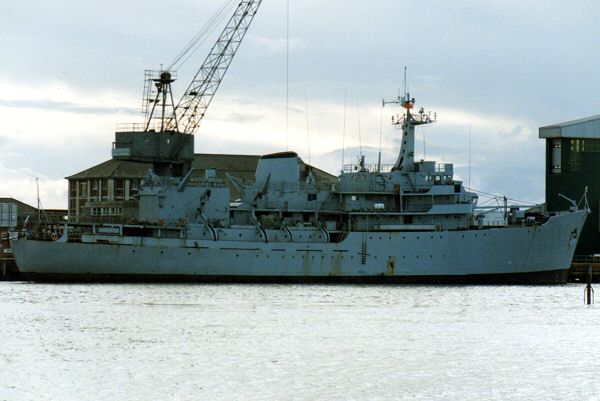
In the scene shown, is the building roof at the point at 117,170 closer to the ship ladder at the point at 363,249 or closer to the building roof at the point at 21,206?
the building roof at the point at 21,206

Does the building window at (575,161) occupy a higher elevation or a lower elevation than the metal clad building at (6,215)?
higher

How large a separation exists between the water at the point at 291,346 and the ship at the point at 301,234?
557 cm

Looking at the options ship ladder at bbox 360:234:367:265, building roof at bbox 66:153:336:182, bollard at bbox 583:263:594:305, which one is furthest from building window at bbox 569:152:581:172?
building roof at bbox 66:153:336:182

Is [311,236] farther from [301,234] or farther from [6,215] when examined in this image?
[6,215]

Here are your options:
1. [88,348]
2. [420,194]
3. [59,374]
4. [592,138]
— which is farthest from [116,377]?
[592,138]

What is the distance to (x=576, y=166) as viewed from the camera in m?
79.8

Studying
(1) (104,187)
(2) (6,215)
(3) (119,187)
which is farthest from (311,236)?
(1) (104,187)

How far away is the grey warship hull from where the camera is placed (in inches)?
2362

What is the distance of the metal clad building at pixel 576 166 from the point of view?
7856 cm

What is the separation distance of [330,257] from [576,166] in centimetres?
2497

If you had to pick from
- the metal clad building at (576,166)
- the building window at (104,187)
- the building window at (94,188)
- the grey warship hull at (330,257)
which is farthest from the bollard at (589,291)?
the building window at (94,188)

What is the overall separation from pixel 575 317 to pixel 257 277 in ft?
68.2

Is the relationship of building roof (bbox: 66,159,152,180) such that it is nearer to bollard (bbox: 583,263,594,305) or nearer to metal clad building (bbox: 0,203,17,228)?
metal clad building (bbox: 0,203,17,228)

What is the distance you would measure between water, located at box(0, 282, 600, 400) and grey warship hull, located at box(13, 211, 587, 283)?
5.13 m
